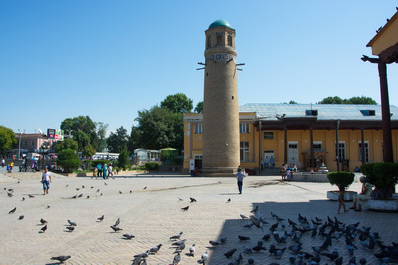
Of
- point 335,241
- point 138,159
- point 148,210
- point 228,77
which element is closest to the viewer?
point 335,241

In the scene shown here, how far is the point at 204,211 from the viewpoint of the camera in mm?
10812

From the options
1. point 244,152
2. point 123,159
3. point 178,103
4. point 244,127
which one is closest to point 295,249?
point 244,152

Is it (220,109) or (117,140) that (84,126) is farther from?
(220,109)

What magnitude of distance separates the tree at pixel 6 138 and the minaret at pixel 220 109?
6374 centimetres

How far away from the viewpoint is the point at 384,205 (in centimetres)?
1040

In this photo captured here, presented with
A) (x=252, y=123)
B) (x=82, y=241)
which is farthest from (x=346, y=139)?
(x=82, y=241)

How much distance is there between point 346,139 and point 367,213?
107 ft

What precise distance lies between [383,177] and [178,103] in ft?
219

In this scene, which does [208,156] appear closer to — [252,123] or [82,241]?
[252,123]

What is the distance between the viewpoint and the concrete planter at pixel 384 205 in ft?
33.8

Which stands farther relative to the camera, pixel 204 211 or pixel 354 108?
pixel 354 108

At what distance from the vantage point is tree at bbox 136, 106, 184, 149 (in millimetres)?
57656

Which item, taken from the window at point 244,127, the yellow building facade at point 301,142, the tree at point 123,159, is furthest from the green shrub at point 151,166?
the window at point 244,127

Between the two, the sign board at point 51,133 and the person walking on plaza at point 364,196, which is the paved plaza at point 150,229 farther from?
the sign board at point 51,133
